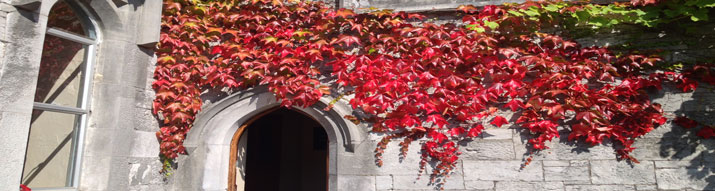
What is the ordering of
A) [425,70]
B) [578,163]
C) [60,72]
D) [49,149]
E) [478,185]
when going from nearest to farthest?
1. [49,149]
2. [60,72]
3. [578,163]
4. [478,185]
5. [425,70]

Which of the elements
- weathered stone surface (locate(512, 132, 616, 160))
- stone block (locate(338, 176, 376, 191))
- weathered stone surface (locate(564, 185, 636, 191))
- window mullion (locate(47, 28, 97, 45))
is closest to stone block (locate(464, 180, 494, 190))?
weathered stone surface (locate(512, 132, 616, 160))

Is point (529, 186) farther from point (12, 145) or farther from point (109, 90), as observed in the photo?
point (12, 145)

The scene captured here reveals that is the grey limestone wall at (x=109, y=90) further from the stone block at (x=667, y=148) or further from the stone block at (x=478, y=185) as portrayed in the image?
the stone block at (x=667, y=148)

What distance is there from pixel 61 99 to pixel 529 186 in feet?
12.0

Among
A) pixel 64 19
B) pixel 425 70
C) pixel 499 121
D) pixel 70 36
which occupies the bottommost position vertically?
pixel 499 121

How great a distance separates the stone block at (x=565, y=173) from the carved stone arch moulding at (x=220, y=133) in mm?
1742

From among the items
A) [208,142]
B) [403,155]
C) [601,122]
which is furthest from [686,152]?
[208,142]

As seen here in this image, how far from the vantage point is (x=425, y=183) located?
3875 mm

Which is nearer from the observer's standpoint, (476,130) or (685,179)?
(685,179)

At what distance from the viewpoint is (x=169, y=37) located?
428 centimetres

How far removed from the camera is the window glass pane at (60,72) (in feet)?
11.3

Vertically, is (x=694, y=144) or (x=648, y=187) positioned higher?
(x=694, y=144)

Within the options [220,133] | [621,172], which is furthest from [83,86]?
[621,172]

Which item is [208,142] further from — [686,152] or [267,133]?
[686,152]
